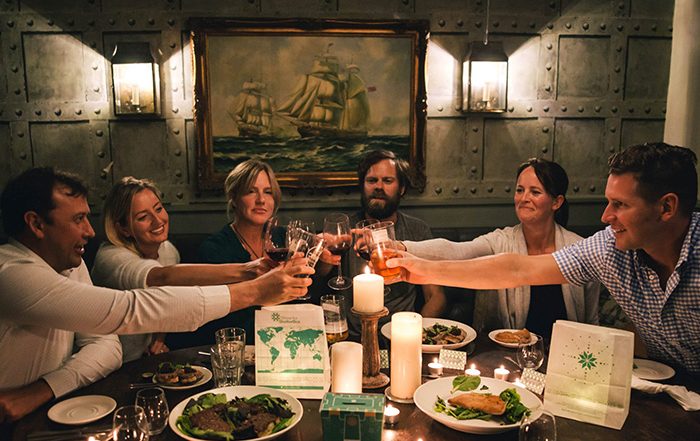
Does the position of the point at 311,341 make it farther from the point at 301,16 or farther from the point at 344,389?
the point at 301,16

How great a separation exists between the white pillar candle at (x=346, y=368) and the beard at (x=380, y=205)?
1.92 metres

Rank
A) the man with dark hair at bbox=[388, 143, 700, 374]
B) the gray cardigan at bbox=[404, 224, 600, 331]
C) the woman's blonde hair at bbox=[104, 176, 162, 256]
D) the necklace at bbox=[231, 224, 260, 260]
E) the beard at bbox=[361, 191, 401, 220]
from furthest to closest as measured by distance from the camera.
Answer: the beard at bbox=[361, 191, 401, 220]
the necklace at bbox=[231, 224, 260, 260]
the gray cardigan at bbox=[404, 224, 600, 331]
the woman's blonde hair at bbox=[104, 176, 162, 256]
the man with dark hair at bbox=[388, 143, 700, 374]

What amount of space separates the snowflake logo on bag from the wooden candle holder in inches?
22.7

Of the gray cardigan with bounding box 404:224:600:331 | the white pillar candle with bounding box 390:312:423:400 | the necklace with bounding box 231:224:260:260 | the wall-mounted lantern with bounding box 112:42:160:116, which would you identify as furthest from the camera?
the wall-mounted lantern with bounding box 112:42:160:116

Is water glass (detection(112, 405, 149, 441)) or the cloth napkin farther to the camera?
the cloth napkin

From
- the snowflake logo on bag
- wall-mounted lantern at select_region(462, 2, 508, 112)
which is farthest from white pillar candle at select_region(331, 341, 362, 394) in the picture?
wall-mounted lantern at select_region(462, 2, 508, 112)

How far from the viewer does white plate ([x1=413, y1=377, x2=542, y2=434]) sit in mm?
1487

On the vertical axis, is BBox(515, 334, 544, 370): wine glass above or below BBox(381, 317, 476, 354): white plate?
above

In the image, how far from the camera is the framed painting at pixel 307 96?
166 inches

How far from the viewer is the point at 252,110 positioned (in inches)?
168

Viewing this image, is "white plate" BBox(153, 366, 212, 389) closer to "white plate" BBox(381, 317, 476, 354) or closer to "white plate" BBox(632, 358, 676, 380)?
"white plate" BBox(381, 317, 476, 354)

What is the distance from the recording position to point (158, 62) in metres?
4.16

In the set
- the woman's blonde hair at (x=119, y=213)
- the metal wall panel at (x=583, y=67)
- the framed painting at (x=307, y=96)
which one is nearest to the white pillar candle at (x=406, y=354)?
the woman's blonde hair at (x=119, y=213)

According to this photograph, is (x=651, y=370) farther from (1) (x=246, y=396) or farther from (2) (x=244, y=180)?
(2) (x=244, y=180)
